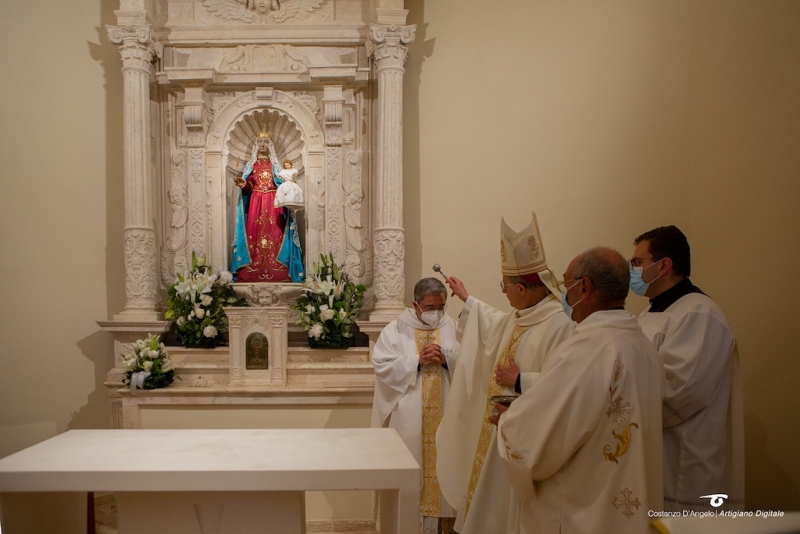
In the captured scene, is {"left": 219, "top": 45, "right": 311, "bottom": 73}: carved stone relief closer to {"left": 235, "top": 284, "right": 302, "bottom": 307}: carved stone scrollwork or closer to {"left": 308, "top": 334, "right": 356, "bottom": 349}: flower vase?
{"left": 235, "top": 284, "right": 302, "bottom": 307}: carved stone scrollwork

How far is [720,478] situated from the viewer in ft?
8.95

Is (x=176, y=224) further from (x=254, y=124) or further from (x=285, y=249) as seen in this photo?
(x=254, y=124)

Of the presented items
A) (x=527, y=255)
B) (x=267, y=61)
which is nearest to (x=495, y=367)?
(x=527, y=255)

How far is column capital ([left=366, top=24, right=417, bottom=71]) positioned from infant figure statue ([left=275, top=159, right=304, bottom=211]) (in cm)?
128

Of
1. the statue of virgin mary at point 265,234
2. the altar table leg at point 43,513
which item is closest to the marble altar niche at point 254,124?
the statue of virgin mary at point 265,234

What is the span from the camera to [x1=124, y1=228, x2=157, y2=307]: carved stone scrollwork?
5.35 metres

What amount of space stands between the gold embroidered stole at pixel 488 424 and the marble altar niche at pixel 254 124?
2207 mm

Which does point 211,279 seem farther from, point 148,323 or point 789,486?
point 789,486

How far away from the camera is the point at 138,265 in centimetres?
535

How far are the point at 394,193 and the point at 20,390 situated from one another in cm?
381

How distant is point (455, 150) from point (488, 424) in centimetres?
332

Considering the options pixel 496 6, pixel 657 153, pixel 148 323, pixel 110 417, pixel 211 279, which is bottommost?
pixel 110 417

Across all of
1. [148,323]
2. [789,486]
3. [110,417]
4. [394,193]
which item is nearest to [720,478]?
[789,486]

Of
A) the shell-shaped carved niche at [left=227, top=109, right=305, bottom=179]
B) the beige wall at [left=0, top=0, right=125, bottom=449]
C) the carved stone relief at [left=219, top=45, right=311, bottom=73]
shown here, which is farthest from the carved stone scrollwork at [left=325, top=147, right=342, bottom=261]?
the beige wall at [left=0, top=0, right=125, bottom=449]
